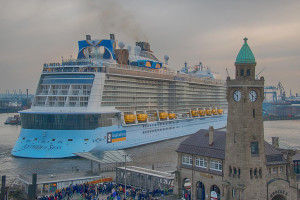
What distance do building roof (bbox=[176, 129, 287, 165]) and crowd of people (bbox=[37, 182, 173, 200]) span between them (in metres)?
4.89

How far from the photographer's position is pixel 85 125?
6072 cm

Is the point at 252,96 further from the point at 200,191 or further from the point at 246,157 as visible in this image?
the point at 200,191

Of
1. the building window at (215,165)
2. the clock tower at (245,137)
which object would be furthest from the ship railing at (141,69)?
the clock tower at (245,137)

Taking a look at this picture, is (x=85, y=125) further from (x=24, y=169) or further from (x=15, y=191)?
(x=15, y=191)

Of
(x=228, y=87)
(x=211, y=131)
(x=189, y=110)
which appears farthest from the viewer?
(x=189, y=110)

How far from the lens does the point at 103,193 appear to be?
38250mm

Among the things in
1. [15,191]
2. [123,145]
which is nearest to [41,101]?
[123,145]

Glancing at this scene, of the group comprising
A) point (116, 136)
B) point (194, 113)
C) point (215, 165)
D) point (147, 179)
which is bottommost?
point (147, 179)

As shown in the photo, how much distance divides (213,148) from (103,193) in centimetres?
1177

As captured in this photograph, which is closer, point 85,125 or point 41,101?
point 85,125

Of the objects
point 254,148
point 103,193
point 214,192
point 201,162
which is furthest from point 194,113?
point 254,148

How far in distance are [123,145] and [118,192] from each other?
101 feet

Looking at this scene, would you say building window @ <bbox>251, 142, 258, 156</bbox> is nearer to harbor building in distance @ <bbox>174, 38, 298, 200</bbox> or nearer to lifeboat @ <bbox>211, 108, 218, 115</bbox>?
harbor building in distance @ <bbox>174, 38, 298, 200</bbox>

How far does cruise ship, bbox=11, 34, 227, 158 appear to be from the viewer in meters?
60.2
